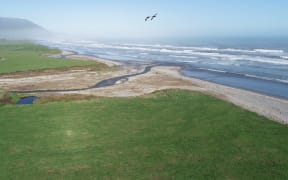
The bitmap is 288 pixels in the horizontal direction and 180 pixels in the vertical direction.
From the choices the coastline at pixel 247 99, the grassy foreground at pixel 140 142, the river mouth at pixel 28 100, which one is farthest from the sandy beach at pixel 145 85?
the grassy foreground at pixel 140 142

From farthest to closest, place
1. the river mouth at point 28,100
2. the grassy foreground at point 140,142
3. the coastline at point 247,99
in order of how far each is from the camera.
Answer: the river mouth at point 28,100
the coastline at point 247,99
the grassy foreground at point 140,142

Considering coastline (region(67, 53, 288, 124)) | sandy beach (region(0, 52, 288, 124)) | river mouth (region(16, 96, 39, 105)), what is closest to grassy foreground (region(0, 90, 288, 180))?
coastline (region(67, 53, 288, 124))

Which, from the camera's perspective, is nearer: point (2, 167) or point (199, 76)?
point (2, 167)

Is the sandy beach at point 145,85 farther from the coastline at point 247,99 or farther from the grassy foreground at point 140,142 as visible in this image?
the grassy foreground at point 140,142

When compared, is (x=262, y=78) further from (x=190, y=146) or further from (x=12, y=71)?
(x=12, y=71)

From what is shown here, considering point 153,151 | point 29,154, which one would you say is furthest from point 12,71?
point 153,151

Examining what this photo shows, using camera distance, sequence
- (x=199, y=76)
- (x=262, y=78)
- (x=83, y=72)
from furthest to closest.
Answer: (x=83, y=72) < (x=199, y=76) < (x=262, y=78)

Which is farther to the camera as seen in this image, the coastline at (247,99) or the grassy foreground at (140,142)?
the coastline at (247,99)
